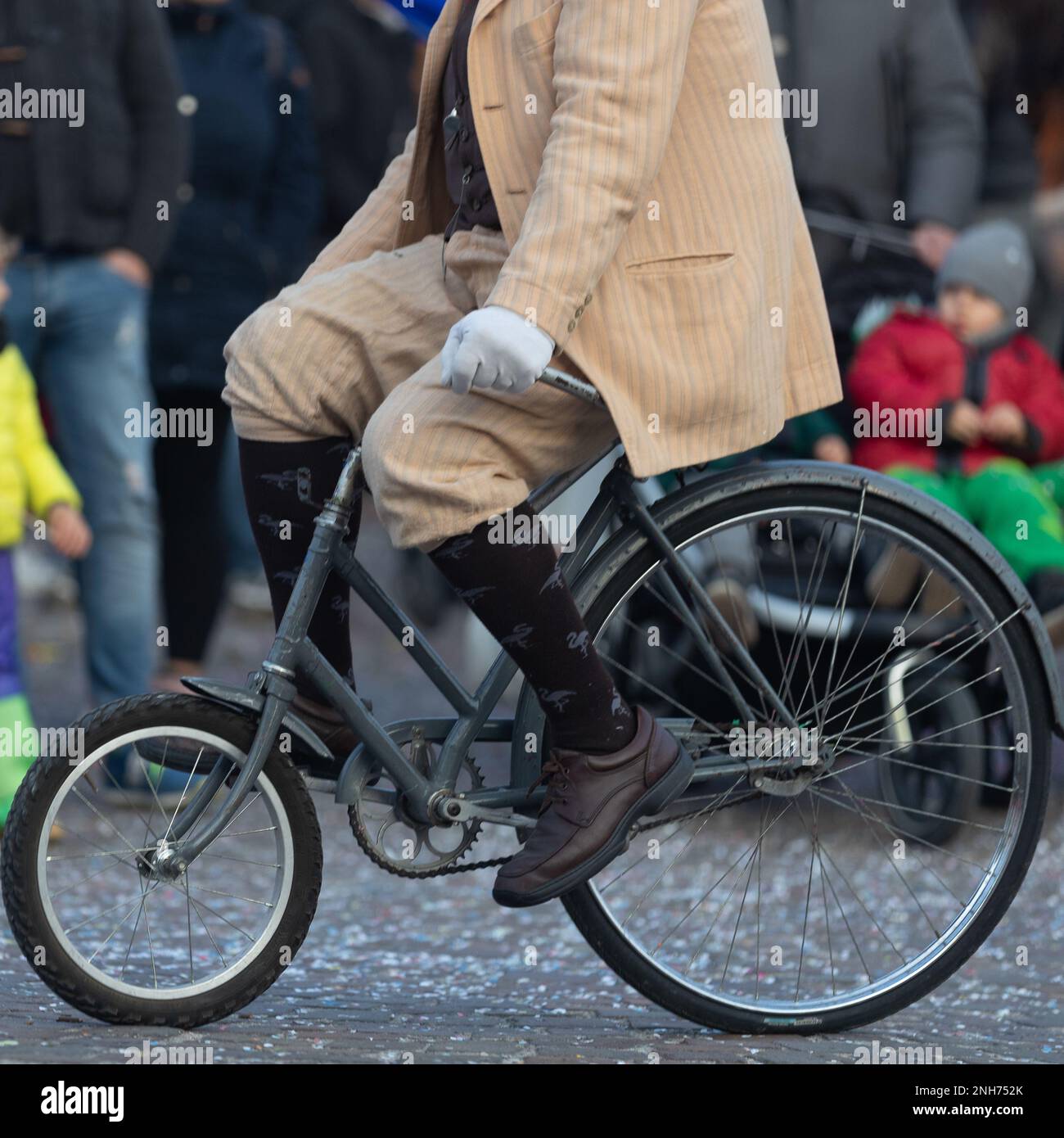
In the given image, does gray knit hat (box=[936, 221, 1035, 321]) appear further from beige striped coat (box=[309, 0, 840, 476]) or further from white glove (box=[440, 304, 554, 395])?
white glove (box=[440, 304, 554, 395])

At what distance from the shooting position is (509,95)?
3322 millimetres

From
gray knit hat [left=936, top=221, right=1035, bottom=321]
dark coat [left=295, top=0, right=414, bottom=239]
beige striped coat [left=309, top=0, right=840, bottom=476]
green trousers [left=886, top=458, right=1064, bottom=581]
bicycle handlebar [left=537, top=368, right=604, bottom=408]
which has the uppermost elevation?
dark coat [left=295, top=0, right=414, bottom=239]

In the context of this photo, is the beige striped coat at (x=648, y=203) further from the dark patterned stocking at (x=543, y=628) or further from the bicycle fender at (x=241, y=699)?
the bicycle fender at (x=241, y=699)

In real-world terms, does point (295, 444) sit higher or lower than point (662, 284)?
lower

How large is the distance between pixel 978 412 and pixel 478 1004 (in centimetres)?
269

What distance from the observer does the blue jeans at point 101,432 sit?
5789 millimetres

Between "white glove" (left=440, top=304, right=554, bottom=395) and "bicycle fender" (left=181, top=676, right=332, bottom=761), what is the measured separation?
631mm

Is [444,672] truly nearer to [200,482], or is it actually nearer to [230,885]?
[230,885]

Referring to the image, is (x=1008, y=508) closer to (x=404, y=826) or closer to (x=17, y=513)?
(x=17, y=513)

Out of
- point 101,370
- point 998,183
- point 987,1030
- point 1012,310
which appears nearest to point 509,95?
point 987,1030

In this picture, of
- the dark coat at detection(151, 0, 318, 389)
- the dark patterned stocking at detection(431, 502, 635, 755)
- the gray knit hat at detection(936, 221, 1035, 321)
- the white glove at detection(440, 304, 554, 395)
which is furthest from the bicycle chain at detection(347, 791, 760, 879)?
the dark coat at detection(151, 0, 318, 389)

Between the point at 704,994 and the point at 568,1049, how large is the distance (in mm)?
287

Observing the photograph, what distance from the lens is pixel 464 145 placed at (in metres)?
3.43

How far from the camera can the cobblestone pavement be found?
338cm
